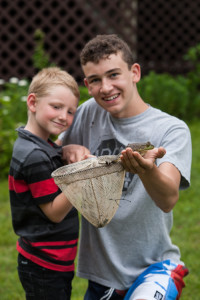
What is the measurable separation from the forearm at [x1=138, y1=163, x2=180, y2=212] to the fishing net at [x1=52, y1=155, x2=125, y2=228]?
157 mm

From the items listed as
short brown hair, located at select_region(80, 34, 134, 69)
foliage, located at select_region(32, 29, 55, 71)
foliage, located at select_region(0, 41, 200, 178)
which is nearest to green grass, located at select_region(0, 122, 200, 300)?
foliage, located at select_region(0, 41, 200, 178)

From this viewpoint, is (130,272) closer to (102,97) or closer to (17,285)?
(102,97)

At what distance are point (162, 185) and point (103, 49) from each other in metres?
0.90

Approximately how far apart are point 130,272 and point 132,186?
53 cm

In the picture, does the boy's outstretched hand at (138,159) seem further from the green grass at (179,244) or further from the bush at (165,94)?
the bush at (165,94)

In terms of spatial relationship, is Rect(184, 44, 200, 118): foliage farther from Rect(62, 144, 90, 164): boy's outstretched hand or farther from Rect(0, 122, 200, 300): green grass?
Rect(62, 144, 90, 164): boy's outstretched hand

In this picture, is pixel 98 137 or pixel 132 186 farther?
pixel 98 137

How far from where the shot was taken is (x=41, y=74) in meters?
2.59

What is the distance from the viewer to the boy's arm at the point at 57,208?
226 cm

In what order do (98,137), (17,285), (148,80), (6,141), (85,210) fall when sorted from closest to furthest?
(85,210), (98,137), (17,285), (6,141), (148,80)

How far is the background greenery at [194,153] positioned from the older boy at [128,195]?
0.96 meters

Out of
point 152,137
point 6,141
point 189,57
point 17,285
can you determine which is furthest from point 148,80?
point 152,137

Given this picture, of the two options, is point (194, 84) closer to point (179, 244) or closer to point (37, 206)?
point (179, 244)

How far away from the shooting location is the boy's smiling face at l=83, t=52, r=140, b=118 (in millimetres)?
2529
